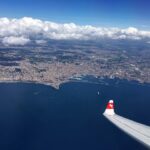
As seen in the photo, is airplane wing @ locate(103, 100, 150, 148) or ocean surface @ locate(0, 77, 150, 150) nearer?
airplane wing @ locate(103, 100, 150, 148)

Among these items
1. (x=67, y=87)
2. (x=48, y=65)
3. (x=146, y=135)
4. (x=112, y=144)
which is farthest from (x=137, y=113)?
(x=48, y=65)

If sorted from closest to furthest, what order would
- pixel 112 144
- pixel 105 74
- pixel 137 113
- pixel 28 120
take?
pixel 112 144 → pixel 28 120 → pixel 137 113 → pixel 105 74

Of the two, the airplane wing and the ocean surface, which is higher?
the airplane wing

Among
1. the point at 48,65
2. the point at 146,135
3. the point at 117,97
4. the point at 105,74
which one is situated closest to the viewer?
the point at 146,135

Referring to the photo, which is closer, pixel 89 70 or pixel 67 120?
pixel 67 120

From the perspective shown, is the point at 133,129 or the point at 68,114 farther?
the point at 68,114

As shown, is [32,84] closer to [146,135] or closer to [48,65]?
[48,65]

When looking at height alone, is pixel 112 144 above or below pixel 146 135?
below

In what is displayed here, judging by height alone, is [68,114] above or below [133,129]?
below
